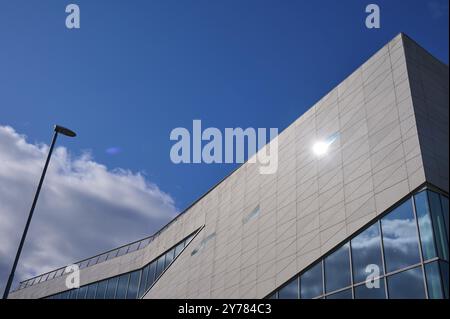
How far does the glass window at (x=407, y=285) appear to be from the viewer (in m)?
12.3

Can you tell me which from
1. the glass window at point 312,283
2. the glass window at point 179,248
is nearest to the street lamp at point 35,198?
the glass window at point 312,283

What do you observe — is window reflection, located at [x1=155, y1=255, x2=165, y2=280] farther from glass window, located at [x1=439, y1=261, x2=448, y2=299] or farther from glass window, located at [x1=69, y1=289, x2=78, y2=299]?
glass window, located at [x1=439, y1=261, x2=448, y2=299]

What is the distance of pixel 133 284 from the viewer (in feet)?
115

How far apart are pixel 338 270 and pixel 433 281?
4008 mm

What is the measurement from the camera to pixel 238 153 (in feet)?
83.0

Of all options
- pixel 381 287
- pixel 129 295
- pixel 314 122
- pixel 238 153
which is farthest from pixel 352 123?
pixel 129 295

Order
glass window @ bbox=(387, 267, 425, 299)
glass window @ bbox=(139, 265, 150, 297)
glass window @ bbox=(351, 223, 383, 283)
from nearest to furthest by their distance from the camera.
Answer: glass window @ bbox=(387, 267, 425, 299), glass window @ bbox=(351, 223, 383, 283), glass window @ bbox=(139, 265, 150, 297)

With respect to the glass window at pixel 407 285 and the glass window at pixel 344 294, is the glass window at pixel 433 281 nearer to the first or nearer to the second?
the glass window at pixel 407 285

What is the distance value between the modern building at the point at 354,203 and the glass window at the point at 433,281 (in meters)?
0.03

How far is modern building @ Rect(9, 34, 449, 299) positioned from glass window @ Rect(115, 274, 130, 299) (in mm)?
11147

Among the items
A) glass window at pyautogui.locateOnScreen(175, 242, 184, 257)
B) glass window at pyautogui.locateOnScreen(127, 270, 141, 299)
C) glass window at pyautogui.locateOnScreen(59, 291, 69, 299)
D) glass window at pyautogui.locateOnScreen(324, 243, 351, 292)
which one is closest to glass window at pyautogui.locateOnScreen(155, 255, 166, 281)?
glass window at pyautogui.locateOnScreen(175, 242, 184, 257)

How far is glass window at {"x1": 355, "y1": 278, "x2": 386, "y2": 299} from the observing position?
528 inches

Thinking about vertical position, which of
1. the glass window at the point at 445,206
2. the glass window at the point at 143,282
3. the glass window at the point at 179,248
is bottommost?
the glass window at the point at 445,206
